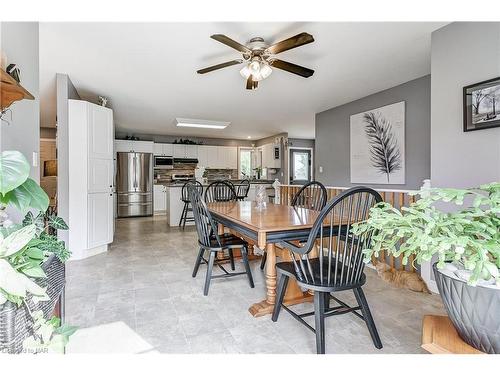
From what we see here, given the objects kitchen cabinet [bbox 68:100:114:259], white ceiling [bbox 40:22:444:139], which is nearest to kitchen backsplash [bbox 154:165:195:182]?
white ceiling [bbox 40:22:444:139]

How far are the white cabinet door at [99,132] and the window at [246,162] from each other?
17.7 feet

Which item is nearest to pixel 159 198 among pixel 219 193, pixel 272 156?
pixel 272 156

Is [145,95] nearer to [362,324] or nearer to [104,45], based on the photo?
[104,45]

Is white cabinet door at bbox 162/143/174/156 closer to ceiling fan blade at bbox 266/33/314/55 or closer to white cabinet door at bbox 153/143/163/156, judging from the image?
white cabinet door at bbox 153/143/163/156

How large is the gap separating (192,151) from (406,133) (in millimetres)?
6045

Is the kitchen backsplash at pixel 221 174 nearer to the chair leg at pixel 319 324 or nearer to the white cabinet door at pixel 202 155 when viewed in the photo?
the white cabinet door at pixel 202 155

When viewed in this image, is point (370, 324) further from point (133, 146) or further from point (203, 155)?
point (203, 155)

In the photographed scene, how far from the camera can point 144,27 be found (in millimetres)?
2348

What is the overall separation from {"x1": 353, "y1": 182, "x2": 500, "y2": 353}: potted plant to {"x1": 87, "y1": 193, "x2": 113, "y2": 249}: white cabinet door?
150 inches

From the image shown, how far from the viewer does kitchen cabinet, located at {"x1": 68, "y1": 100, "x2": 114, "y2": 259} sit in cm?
358

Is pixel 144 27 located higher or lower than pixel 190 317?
higher
